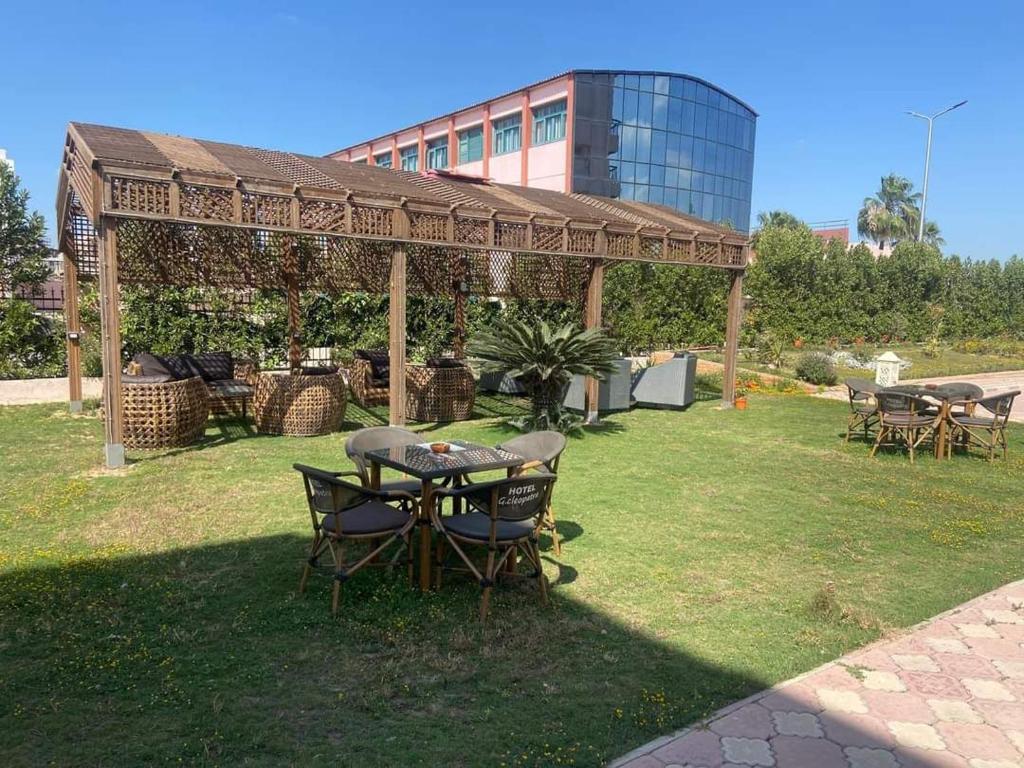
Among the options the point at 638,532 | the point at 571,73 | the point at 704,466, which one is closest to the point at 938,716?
the point at 638,532

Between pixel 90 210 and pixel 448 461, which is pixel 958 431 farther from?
pixel 90 210

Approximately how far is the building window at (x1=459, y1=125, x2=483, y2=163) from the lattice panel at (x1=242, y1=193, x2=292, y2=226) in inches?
1291

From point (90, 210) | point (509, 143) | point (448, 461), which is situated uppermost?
point (509, 143)

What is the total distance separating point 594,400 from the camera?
9570 mm

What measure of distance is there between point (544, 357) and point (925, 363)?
14757 millimetres

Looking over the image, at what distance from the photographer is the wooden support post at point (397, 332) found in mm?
8227

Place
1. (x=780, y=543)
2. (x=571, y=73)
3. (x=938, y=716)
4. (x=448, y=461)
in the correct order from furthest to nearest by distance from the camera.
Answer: (x=571, y=73), (x=780, y=543), (x=448, y=461), (x=938, y=716)

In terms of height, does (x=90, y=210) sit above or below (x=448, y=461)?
above

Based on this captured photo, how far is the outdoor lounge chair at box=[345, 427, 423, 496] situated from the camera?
14.3 ft

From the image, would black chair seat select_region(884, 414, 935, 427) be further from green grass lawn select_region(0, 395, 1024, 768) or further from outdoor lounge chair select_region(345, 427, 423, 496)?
outdoor lounge chair select_region(345, 427, 423, 496)

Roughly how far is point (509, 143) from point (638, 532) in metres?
35.1

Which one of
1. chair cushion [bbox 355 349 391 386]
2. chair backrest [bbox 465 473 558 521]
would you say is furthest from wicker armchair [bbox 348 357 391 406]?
chair backrest [bbox 465 473 558 521]

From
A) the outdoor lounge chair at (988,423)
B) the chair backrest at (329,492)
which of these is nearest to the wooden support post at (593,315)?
the outdoor lounge chair at (988,423)

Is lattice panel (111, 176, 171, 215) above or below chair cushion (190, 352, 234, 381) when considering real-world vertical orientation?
above
